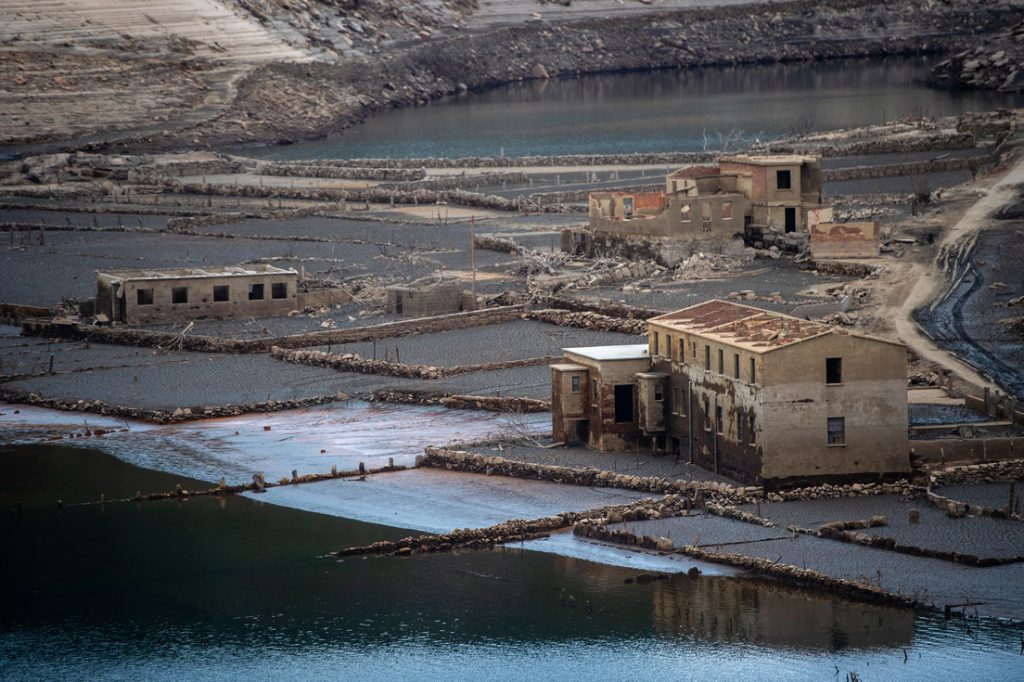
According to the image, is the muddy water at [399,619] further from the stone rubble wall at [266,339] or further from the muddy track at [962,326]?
the stone rubble wall at [266,339]

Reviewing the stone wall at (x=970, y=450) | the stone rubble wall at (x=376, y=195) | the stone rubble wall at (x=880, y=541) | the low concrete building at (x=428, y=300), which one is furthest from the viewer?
the stone rubble wall at (x=376, y=195)

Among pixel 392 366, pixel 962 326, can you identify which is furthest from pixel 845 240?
pixel 392 366

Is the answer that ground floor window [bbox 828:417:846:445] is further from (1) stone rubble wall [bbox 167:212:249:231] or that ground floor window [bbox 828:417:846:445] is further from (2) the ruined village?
(1) stone rubble wall [bbox 167:212:249:231]

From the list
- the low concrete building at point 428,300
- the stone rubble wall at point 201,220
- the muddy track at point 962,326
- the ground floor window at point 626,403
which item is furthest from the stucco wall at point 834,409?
the stone rubble wall at point 201,220

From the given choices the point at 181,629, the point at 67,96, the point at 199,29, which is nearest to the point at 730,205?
the point at 181,629

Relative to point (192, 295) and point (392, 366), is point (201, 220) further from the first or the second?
point (392, 366)

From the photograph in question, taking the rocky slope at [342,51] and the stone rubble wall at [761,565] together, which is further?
the rocky slope at [342,51]

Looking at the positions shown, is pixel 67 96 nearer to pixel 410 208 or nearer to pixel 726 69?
pixel 410 208
